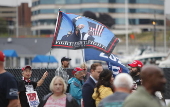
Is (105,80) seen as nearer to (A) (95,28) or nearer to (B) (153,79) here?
(B) (153,79)

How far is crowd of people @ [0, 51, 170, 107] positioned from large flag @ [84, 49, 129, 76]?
0.61 meters

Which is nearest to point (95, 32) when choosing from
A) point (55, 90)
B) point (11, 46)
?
point (55, 90)

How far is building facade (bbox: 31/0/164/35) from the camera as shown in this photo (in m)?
114

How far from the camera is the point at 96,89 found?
8.66 meters

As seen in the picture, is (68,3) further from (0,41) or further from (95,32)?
(95,32)

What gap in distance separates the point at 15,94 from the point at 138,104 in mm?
2702

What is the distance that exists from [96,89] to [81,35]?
3568 millimetres

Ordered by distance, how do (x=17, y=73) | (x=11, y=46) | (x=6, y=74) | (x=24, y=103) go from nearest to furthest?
(x=6, y=74)
(x=24, y=103)
(x=17, y=73)
(x=11, y=46)

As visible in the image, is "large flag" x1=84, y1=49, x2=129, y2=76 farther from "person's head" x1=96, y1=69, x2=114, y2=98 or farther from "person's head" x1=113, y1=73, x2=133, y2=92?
"person's head" x1=113, y1=73, x2=133, y2=92

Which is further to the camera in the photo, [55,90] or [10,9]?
[10,9]

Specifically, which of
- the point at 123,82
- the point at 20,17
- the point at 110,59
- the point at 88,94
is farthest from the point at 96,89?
the point at 20,17

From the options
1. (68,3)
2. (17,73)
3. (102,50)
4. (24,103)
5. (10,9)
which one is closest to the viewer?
(24,103)

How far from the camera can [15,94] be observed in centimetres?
760

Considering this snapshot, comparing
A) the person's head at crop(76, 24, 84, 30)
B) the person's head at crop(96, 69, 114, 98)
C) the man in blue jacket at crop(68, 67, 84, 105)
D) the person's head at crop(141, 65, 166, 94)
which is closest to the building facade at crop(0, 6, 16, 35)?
the person's head at crop(76, 24, 84, 30)
